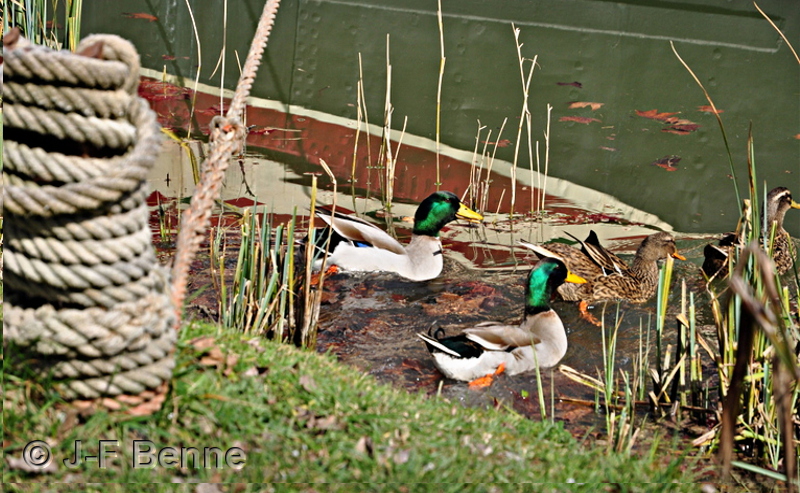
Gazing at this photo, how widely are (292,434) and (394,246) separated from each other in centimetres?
514

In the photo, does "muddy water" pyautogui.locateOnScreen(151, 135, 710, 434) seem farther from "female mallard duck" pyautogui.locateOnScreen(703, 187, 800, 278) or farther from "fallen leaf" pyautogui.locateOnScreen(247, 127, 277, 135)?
"fallen leaf" pyautogui.locateOnScreen(247, 127, 277, 135)

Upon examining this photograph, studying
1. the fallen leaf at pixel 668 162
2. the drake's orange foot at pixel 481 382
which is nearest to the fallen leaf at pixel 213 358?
the drake's orange foot at pixel 481 382

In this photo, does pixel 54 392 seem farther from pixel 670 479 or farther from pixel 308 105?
pixel 308 105

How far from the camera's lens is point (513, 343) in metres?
6.23

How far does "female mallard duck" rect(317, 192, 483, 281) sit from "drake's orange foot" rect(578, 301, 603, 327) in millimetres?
1372

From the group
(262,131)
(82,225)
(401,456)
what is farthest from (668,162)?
(82,225)

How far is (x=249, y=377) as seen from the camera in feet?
11.5

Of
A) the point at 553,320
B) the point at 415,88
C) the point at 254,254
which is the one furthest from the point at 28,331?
the point at 415,88

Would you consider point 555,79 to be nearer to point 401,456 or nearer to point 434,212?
point 434,212

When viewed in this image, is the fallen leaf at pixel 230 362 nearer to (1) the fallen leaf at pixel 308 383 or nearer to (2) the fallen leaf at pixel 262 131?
(1) the fallen leaf at pixel 308 383

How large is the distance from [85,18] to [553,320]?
37.3ft

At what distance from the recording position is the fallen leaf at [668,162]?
11547mm

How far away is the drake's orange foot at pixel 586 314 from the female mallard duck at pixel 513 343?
950 mm

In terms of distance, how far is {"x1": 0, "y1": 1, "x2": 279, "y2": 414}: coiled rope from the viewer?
283 cm
